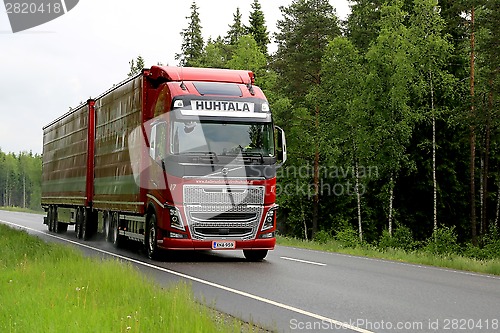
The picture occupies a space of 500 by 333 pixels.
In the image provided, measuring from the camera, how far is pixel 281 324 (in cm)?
802

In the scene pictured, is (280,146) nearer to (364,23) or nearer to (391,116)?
(391,116)

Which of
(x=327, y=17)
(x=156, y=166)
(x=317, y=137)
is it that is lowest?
(x=156, y=166)

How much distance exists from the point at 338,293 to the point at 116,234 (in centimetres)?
1032

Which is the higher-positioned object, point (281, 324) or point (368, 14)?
point (368, 14)

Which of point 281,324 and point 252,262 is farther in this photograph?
point 252,262

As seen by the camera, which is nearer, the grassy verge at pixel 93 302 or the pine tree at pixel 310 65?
the grassy verge at pixel 93 302

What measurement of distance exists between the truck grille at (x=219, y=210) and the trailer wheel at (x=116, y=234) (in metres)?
4.86

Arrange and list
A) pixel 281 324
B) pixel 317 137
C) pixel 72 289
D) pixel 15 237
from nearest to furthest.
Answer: pixel 281 324 → pixel 72 289 → pixel 15 237 → pixel 317 137

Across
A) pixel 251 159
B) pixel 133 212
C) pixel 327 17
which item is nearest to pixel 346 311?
pixel 251 159

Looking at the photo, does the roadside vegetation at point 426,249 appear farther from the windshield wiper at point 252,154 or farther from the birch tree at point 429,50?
the windshield wiper at point 252,154

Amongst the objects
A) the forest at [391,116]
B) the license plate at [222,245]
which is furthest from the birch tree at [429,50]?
the license plate at [222,245]

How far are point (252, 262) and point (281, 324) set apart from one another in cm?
838

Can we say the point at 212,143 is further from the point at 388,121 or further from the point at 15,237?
the point at 388,121

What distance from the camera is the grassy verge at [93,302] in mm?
7028
